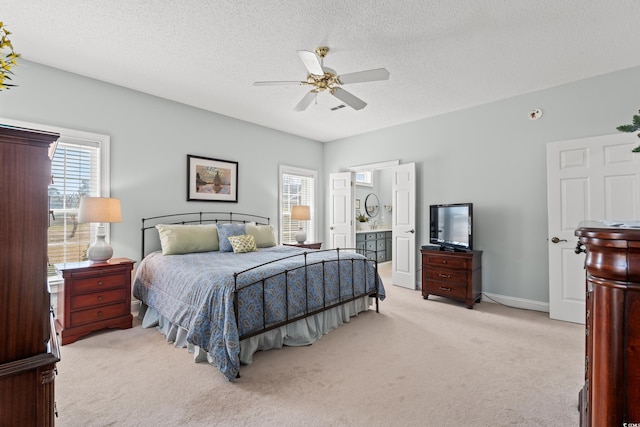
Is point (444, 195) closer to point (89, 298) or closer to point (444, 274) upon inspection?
point (444, 274)

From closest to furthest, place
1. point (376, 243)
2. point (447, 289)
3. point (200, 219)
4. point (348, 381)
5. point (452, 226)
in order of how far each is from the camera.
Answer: point (348, 381) → point (447, 289) → point (452, 226) → point (200, 219) → point (376, 243)

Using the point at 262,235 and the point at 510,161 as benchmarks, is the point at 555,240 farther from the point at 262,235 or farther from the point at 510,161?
the point at 262,235

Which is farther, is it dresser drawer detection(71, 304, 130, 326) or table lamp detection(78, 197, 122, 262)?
table lamp detection(78, 197, 122, 262)

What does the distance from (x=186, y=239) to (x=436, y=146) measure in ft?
12.9

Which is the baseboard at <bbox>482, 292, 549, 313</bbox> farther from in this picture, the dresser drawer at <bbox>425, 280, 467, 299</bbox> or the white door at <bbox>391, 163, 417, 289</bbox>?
the white door at <bbox>391, 163, 417, 289</bbox>

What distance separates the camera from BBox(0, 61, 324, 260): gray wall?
3.22m

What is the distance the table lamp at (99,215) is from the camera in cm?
313

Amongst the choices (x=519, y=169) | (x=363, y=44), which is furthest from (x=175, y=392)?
Result: (x=519, y=169)

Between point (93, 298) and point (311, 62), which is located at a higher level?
point (311, 62)

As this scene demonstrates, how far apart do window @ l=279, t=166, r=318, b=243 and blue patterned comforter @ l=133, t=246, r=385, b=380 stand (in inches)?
82.2

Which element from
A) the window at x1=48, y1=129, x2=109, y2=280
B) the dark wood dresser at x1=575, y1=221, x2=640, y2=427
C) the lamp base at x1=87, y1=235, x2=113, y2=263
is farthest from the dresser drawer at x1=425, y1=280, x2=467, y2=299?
the window at x1=48, y1=129, x2=109, y2=280

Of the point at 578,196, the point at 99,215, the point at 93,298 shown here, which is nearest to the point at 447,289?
the point at 578,196

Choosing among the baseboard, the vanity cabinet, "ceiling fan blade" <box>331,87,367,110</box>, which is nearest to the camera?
"ceiling fan blade" <box>331,87,367,110</box>

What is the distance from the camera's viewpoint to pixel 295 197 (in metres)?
6.05
